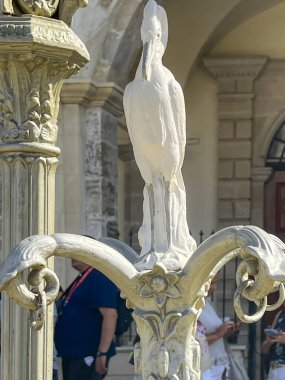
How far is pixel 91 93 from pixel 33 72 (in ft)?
17.2

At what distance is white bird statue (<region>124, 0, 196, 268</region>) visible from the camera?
14.2ft

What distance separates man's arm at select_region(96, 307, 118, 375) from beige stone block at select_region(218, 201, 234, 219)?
22.9 feet

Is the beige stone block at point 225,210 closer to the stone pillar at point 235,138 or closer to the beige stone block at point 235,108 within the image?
the stone pillar at point 235,138

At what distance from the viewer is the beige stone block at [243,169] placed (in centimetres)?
1523

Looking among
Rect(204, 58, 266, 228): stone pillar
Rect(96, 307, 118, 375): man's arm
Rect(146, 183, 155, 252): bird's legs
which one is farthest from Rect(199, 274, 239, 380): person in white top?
Rect(204, 58, 266, 228): stone pillar

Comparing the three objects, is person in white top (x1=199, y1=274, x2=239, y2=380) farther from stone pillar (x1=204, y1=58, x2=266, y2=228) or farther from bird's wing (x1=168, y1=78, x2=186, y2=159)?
stone pillar (x1=204, y1=58, x2=266, y2=228)

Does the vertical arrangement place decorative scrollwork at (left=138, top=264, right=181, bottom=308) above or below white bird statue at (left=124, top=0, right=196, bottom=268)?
below

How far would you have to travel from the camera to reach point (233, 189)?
1524 cm

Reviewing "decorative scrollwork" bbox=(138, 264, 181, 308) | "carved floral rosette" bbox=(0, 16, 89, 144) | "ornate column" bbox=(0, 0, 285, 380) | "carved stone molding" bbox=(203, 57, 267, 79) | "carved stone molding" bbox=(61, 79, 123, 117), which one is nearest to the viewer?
"ornate column" bbox=(0, 0, 285, 380)

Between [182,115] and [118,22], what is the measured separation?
6.79 meters

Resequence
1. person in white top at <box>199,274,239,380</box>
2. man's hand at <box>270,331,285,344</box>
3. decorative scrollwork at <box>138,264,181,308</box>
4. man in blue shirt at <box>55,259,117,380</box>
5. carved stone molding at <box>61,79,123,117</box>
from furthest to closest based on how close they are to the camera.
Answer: carved stone molding at <box>61,79,123,117</box> < man's hand at <box>270,331,285,344</box> < person in white top at <box>199,274,239,380</box> < man in blue shirt at <box>55,259,117,380</box> < decorative scrollwork at <box>138,264,181,308</box>

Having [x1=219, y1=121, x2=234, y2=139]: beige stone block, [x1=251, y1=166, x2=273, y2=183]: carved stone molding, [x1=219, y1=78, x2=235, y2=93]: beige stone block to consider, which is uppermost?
[x1=219, y1=78, x2=235, y2=93]: beige stone block

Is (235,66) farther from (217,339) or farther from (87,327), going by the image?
(87,327)

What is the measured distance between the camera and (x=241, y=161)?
15.3m
